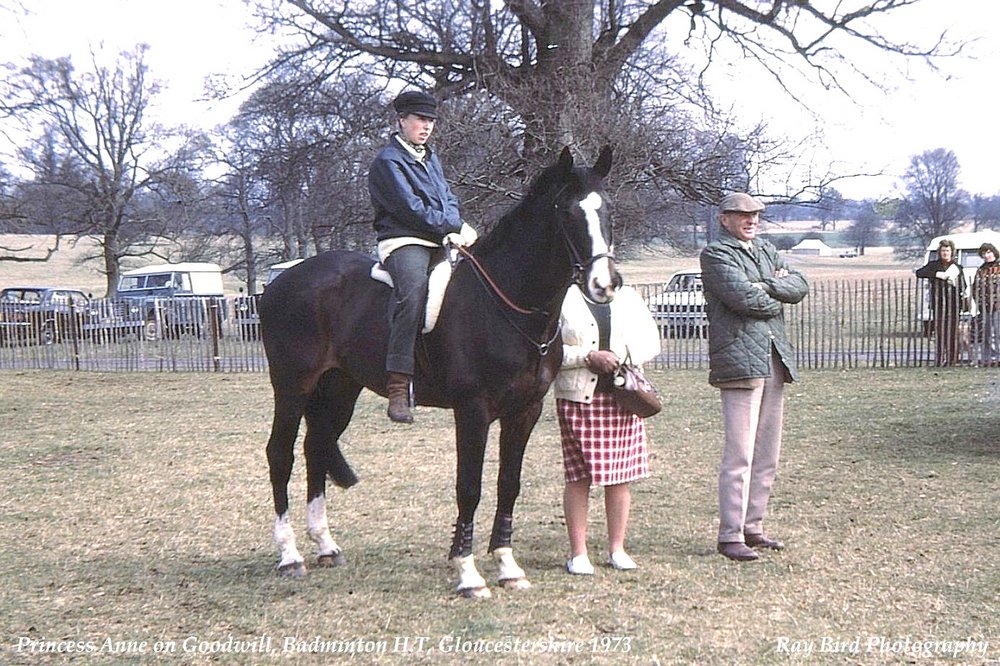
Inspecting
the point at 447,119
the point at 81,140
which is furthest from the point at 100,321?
the point at 81,140

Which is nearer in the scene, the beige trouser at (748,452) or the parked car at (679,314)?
the beige trouser at (748,452)

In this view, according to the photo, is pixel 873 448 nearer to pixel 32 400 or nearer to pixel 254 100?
pixel 32 400

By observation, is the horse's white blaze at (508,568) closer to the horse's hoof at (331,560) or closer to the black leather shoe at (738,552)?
the horse's hoof at (331,560)

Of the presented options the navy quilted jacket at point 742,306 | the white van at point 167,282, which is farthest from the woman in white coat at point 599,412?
the white van at point 167,282

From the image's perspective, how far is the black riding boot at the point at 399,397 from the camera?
585 centimetres

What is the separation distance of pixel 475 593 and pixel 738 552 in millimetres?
1680

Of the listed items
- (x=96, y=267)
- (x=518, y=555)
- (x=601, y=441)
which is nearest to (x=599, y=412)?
(x=601, y=441)

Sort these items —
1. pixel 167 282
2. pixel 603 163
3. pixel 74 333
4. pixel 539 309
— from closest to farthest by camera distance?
pixel 603 163 → pixel 539 309 → pixel 74 333 → pixel 167 282

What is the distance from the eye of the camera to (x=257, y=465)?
10.2 meters

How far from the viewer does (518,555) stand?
6.57 metres

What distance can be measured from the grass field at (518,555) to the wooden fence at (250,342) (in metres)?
7.90

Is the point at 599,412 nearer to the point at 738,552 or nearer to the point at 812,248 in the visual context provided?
the point at 738,552

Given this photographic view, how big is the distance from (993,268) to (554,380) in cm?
1422

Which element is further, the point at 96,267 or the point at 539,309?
the point at 96,267
